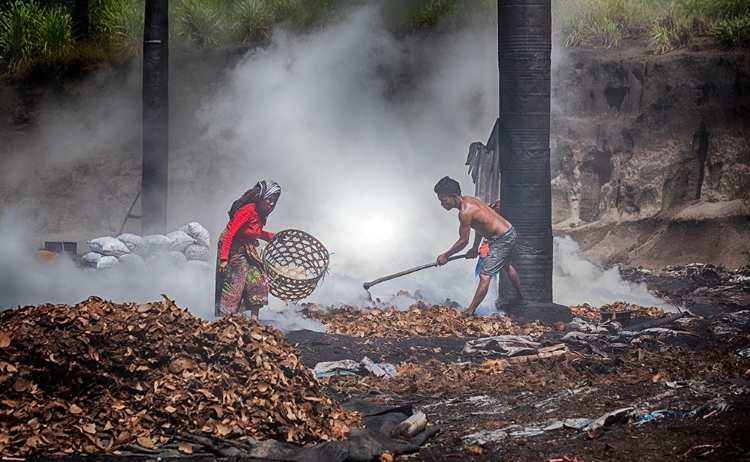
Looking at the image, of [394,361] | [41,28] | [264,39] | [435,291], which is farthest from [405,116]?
[394,361]

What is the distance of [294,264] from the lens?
12711 mm

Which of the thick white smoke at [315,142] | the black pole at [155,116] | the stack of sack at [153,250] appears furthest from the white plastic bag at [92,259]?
the thick white smoke at [315,142]

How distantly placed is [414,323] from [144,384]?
5165 millimetres

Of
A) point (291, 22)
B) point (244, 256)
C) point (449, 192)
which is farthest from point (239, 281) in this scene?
point (291, 22)

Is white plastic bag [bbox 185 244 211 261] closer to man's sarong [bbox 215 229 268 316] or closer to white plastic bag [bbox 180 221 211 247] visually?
white plastic bag [bbox 180 221 211 247]

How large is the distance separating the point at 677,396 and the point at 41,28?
1771 centimetres

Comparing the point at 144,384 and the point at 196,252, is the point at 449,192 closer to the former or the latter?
the point at 196,252

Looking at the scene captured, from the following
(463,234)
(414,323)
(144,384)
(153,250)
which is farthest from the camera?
(153,250)

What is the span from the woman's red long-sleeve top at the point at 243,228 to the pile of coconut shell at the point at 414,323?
1361mm

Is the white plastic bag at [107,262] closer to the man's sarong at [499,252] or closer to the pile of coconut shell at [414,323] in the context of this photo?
the pile of coconut shell at [414,323]

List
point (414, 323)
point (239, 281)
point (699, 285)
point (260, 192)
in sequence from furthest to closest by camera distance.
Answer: point (699, 285) → point (414, 323) → point (239, 281) → point (260, 192)

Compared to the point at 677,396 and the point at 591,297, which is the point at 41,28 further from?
the point at 677,396

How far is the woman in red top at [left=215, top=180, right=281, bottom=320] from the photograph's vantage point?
11.0m

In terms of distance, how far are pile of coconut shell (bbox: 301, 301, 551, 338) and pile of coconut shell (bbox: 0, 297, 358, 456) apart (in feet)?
12.5
